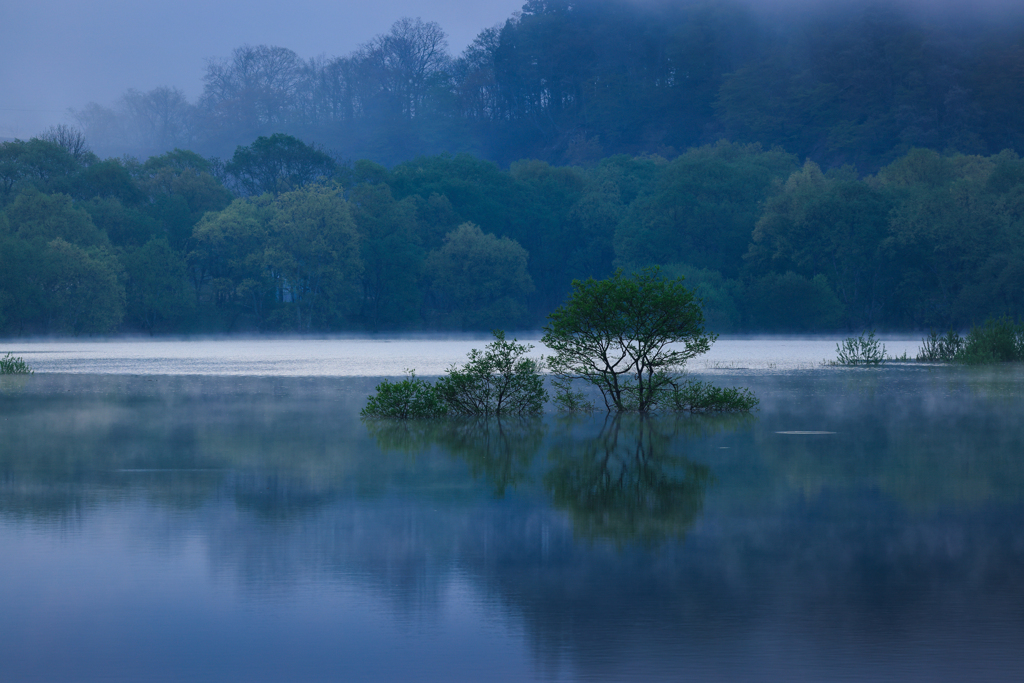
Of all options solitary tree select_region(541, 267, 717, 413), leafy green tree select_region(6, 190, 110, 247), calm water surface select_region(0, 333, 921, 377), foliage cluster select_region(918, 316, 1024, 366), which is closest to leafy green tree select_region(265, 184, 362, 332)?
calm water surface select_region(0, 333, 921, 377)

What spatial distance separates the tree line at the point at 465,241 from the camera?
278 feet

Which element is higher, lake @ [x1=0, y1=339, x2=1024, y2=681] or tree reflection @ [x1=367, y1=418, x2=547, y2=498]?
tree reflection @ [x1=367, y1=418, x2=547, y2=498]

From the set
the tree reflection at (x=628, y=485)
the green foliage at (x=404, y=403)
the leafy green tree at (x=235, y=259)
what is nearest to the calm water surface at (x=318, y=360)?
the leafy green tree at (x=235, y=259)

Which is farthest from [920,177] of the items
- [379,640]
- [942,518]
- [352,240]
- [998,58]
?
[379,640]

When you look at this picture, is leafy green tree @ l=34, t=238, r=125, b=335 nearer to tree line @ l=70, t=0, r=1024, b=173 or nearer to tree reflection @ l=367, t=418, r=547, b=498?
tree line @ l=70, t=0, r=1024, b=173

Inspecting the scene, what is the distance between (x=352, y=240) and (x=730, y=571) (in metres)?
86.2

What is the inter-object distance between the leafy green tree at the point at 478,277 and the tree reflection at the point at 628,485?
73778 mm

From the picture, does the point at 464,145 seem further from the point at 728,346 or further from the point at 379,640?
the point at 379,640

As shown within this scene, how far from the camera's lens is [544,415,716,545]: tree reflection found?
12711 mm

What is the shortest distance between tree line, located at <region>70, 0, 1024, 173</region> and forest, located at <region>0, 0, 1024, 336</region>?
0.33m

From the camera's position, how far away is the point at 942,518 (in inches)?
516

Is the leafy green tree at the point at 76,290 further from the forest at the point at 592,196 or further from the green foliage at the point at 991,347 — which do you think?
the green foliage at the point at 991,347

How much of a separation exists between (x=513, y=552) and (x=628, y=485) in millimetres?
4524

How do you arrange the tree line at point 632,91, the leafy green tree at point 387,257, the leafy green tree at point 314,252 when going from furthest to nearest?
1. the tree line at point 632,91
2. the leafy green tree at point 387,257
3. the leafy green tree at point 314,252
